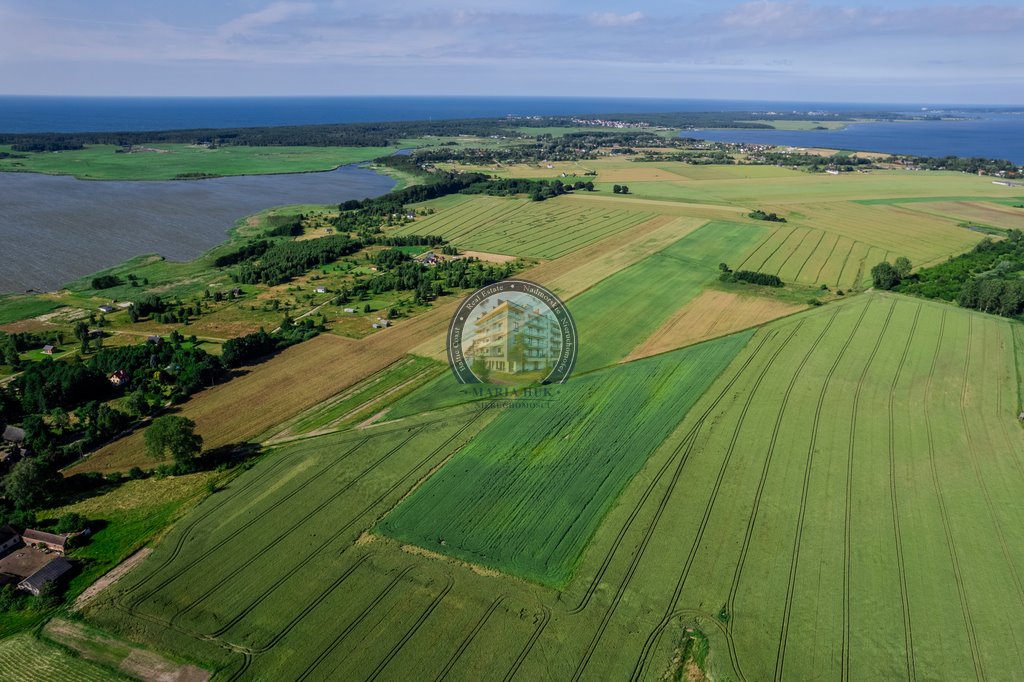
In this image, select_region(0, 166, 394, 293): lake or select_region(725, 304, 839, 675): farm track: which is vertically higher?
select_region(0, 166, 394, 293): lake

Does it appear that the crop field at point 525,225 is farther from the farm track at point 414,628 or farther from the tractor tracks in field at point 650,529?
the farm track at point 414,628

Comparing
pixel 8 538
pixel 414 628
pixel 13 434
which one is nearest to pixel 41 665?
pixel 8 538

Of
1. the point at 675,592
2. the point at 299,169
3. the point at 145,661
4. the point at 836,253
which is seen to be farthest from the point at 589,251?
the point at 299,169

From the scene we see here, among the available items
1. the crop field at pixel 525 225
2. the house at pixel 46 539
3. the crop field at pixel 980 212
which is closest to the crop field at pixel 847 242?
the crop field at pixel 980 212

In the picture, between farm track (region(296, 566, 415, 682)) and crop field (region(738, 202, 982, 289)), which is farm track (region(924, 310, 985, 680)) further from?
crop field (region(738, 202, 982, 289))

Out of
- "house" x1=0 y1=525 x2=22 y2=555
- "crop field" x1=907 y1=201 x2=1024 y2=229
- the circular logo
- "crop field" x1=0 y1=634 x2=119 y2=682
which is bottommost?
"crop field" x1=0 y1=634 x2=119 y2=682

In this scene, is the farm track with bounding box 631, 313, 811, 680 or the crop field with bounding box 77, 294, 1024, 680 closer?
the farm track with bounding box 631, 313, 811, 680

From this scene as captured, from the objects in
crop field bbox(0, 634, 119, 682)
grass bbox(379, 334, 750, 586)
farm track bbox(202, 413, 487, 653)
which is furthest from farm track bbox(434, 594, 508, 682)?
crop field bbox(0, 634, 119, 682)
